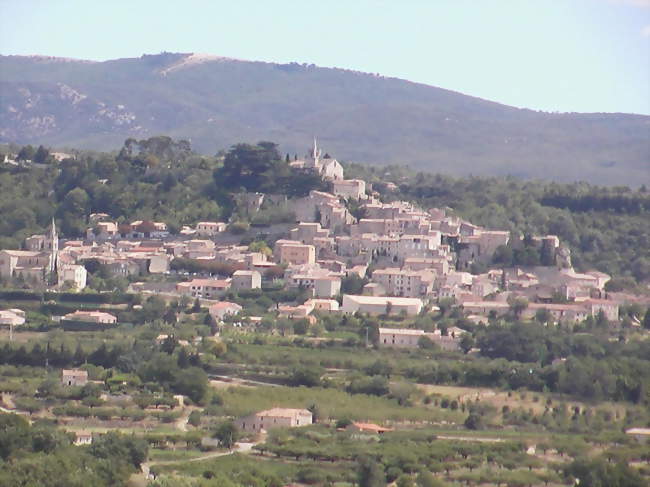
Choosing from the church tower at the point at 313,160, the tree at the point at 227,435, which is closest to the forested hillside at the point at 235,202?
the church tower at the point at 313,160

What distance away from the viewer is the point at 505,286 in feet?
201

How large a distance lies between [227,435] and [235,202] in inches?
1086

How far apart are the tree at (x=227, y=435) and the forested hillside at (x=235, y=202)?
2333 cm

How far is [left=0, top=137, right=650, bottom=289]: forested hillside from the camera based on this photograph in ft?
222

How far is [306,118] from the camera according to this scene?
6024 inches

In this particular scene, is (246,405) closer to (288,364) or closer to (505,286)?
(288,364)

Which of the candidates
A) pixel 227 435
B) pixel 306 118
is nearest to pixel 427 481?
pixel 227 435

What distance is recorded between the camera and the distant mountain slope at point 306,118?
424ft

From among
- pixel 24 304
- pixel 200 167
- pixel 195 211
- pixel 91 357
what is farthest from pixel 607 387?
pixel 200 167

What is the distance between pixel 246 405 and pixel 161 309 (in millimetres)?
10508

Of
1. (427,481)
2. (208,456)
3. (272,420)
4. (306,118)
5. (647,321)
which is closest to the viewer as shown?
(427,481)

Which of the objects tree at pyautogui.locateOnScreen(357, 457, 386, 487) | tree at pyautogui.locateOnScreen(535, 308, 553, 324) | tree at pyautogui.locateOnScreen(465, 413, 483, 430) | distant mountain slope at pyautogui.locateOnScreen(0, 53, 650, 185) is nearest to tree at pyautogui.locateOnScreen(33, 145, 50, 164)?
tree at pyautogui.locateOnScreen(535, 308, 553, 324)

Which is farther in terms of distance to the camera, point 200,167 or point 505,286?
point 200,167

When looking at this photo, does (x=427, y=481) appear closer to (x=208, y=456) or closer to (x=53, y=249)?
(x=208, y=456)
